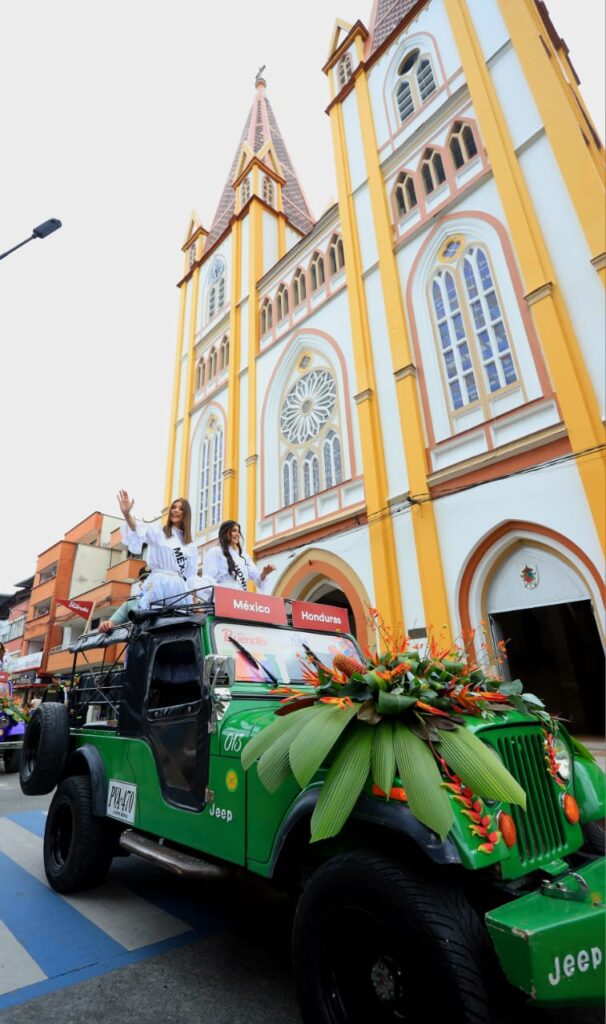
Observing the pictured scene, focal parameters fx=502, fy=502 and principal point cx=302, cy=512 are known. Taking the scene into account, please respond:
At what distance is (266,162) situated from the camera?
20.4m

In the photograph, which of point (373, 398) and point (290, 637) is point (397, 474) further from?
point (290, 637)

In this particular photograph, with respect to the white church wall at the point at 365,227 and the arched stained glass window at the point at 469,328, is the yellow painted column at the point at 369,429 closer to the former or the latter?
the white church wall at the point at 365,227

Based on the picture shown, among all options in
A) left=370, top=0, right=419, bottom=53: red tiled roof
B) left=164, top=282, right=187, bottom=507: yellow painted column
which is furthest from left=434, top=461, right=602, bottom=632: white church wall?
left=370, top=0, right=419, bottom=53: red tiled roof

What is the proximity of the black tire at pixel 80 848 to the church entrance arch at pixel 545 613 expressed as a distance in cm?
586

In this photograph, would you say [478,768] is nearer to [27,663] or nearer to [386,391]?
[386,391]

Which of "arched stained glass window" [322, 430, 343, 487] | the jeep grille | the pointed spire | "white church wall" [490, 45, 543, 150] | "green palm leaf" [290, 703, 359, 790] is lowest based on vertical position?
the jeep grille

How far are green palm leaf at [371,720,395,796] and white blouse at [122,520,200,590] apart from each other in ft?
10.0

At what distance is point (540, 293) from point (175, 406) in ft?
46.5

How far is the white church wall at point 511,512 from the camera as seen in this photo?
7527 mm

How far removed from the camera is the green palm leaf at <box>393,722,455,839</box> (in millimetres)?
1657

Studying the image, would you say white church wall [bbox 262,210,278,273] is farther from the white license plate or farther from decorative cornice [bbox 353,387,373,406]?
the white license plate

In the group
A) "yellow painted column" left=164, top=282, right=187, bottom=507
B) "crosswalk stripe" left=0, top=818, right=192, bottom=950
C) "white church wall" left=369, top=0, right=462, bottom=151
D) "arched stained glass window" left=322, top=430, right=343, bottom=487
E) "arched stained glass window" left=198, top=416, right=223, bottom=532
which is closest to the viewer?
"crosswalk stripe" left=0, top=818, right=192, bottom=950

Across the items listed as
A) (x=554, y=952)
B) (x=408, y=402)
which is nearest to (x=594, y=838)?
(x=554, y=952)

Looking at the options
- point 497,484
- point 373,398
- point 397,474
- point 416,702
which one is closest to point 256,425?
point 373,398
